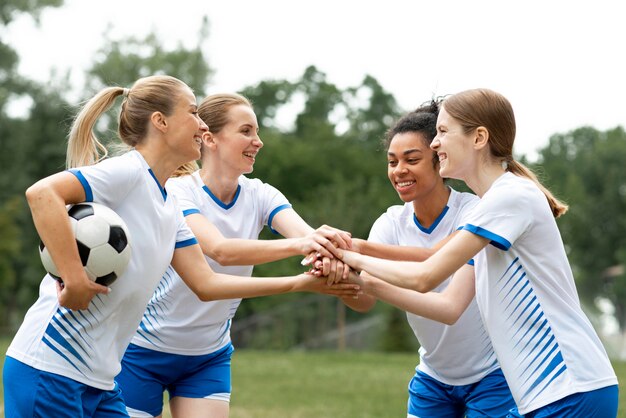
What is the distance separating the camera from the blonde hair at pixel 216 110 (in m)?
5.59

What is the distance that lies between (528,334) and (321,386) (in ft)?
41.5

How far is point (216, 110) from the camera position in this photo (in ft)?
18.4

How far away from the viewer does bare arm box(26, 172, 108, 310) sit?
12.1ft

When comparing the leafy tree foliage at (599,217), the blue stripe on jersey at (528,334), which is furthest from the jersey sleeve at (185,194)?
the leafy tree foliage at (599,217)

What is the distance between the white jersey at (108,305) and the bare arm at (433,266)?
1.10 metres

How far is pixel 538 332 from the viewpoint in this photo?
394 centimetres

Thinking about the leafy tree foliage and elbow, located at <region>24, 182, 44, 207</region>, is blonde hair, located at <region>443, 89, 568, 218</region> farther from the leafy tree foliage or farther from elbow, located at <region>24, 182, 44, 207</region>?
the leafy tree foliage

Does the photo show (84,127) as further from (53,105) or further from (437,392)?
(53,105)

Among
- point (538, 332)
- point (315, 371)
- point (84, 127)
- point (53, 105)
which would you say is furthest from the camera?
point (53, 105)

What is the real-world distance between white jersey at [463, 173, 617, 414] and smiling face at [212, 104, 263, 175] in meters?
1.89

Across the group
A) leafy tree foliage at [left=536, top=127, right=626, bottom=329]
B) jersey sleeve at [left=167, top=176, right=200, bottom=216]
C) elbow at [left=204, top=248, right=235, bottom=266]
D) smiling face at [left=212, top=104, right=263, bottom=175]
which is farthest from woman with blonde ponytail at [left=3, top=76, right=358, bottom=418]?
leafy tree foliage at [left=536, top=127, right=626, bottom=329]

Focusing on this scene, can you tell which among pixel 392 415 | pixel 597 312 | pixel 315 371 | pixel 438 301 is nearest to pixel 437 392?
pixel 438 301

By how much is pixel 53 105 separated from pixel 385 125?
17.7m

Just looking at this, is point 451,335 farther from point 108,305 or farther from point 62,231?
point 62,231
